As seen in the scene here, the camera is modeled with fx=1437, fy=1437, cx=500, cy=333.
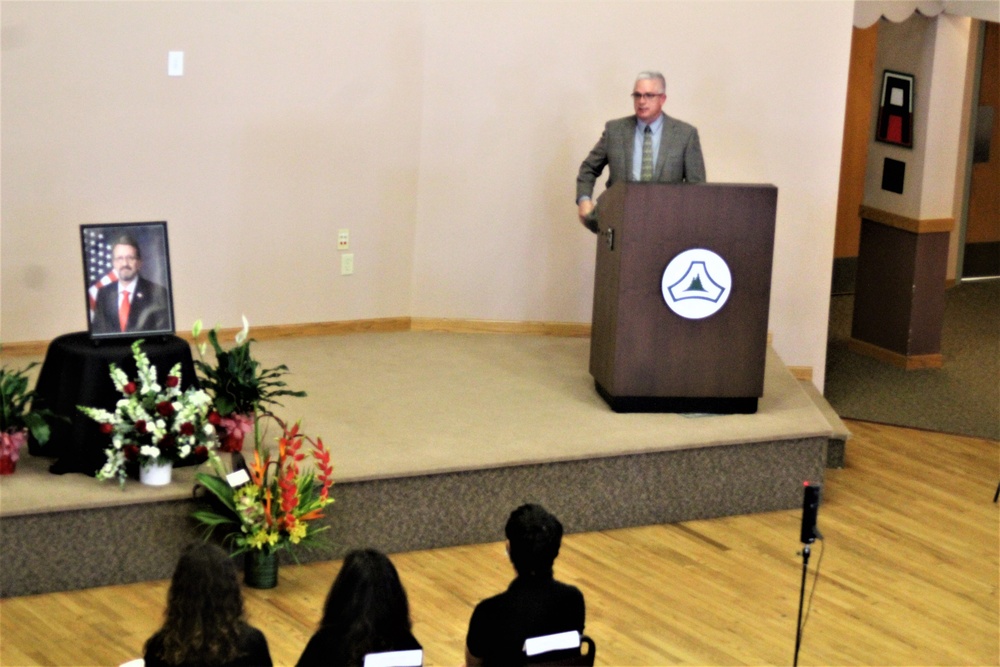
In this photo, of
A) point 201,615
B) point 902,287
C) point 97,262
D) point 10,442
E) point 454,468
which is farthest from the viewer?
point 902,287

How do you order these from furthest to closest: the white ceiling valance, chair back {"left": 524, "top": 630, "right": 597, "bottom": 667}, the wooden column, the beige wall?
the wooden column → the white ceiling valance → the beige wall → chair back {"left": 524, "top": 630, "right": 597, "bottom": 667}

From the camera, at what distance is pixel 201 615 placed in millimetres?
3039

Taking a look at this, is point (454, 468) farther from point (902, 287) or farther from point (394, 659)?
point (902, 287)

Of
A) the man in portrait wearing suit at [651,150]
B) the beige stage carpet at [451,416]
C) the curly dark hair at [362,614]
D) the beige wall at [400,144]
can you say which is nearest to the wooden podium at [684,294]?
the beige stage carpet at [451,416]

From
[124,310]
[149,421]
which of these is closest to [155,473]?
[149,421]

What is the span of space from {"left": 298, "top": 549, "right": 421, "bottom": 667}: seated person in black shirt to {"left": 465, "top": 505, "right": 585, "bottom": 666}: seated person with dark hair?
0.30 meters

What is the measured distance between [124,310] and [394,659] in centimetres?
233

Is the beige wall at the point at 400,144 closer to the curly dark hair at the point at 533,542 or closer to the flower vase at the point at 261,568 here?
the flower vase at the point at 261,568

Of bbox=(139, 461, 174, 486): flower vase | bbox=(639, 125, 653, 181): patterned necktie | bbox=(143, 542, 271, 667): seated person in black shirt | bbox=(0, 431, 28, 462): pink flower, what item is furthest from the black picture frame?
bbox=(143, 542, 271, 667): seated person in black shirt

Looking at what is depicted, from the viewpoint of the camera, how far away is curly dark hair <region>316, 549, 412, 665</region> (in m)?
3.08

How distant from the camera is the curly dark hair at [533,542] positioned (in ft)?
11.2

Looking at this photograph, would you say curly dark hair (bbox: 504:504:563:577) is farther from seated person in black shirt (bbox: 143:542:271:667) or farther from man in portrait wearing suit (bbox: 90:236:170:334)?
man in portrait wearing suit (bbox: 90:236:170:334)

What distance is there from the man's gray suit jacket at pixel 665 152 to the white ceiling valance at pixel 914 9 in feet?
5.99

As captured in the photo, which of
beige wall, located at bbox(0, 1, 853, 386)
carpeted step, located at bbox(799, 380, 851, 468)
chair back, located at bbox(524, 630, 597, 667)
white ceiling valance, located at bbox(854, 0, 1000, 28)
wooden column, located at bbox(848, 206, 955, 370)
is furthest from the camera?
wooden column, located at bbox(848, 206, 955, 370)
